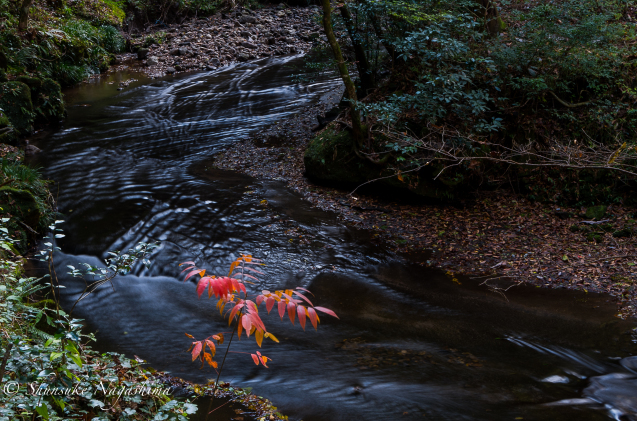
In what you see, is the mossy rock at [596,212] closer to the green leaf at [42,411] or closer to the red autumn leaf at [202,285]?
the red autumn leaf at [202,285]

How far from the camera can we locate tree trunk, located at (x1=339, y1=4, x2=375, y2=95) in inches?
364

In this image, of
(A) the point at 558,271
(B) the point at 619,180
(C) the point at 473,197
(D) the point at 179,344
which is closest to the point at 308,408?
(D) the point at 179,344

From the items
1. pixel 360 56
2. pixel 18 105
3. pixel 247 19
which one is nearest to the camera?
pixel 360 56

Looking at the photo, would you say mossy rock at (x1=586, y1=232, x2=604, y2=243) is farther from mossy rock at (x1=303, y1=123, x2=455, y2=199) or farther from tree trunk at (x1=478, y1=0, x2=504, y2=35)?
tree trunk at (x1=478, y1=0, x2=504, y2=35)

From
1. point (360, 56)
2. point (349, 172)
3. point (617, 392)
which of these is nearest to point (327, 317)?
point (617, 392)

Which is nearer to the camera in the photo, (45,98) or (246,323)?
(246,323)

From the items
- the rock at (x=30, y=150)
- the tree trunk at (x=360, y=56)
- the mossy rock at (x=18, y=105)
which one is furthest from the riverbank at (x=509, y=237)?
the mossy rock at (x=18, y=105)

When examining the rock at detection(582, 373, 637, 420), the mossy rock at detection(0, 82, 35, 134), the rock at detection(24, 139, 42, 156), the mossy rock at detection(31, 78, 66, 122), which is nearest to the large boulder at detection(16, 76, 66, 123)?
the mossy rock at detection(31, 78, 66, 122)

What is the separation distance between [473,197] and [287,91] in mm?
8957

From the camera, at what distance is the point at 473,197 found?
8.22 meters

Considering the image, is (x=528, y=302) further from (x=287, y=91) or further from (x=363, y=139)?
(x=287, y=91)

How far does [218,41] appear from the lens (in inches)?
821

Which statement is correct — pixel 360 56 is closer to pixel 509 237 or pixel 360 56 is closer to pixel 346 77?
pixel 346 77

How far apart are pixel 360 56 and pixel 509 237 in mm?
5273
